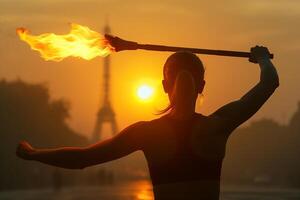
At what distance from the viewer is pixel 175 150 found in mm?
4520

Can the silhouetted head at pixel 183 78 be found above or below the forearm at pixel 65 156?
above

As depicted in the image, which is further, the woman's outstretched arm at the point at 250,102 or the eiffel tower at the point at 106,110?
the eiffel tower at the point at 106,110

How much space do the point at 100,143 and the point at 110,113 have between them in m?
149

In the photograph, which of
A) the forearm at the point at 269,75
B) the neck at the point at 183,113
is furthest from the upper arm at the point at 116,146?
the forearm at the point at 269,75

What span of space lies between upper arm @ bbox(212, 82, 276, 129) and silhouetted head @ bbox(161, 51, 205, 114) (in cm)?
16

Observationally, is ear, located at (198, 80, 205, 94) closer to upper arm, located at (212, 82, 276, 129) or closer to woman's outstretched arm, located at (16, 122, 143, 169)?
upper arm, located at (212, 82, 276, 129)

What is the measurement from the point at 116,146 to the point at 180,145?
0.30m

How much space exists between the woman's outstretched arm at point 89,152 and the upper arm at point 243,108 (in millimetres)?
420

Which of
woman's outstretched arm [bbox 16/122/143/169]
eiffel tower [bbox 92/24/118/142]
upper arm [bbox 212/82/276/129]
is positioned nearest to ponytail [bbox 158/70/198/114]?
upper arm [bbox 212/82/276/129]

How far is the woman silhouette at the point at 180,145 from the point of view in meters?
4.47

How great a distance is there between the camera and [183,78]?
4598 millimetres

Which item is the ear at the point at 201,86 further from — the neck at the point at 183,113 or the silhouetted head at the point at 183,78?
the neck at the point at 183,113

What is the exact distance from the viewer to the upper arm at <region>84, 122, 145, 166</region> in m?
4.46

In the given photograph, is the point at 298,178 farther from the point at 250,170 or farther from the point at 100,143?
the point at 100,143
